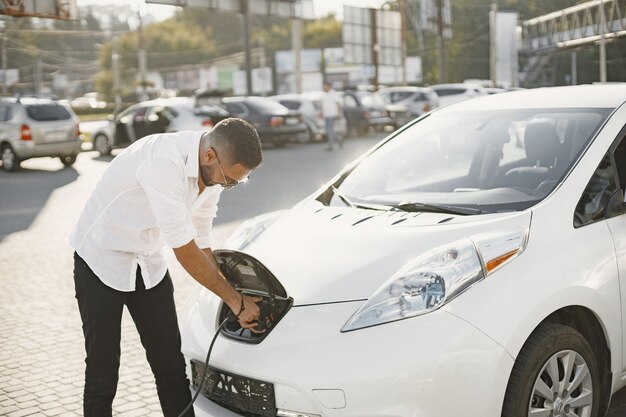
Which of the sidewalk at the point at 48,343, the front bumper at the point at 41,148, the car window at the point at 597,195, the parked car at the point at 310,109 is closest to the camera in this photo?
the car window at the point at 597,195

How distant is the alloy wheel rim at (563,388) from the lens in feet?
10.5

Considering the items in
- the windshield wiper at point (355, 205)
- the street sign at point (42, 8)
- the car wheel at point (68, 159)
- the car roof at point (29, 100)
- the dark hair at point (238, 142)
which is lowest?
the car wheel at point (68, 159)

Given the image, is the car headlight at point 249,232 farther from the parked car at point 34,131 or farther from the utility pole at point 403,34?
the utility pole at point 403,34

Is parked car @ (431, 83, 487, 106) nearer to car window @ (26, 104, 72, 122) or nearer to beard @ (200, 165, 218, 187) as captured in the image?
car window @ (26, 104, 72, 122)

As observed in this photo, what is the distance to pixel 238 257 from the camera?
11.2ft

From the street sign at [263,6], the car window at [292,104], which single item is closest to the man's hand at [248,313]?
the car window at [292,104]

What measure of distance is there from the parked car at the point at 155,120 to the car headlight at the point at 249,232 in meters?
16.2

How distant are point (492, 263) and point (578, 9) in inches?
1160

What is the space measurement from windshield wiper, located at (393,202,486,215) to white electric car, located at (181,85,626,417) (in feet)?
0.04

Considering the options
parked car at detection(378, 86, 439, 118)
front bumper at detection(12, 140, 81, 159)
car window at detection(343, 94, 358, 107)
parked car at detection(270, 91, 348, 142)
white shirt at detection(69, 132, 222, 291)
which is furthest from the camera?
parked car at detection(378, 86, 439, 118)

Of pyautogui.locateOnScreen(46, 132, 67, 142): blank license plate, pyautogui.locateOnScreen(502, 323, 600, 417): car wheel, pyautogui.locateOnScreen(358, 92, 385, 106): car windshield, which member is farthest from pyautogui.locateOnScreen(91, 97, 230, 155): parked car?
pyautogui.locateOnScreen(502, 323, 600, 417): car wheel

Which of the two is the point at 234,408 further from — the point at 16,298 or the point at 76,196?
the point at 76,196

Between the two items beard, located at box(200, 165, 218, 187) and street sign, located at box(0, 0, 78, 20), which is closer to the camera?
beard, located at box(200, 165, 218, 187)

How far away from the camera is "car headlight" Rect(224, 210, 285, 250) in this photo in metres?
4.10
